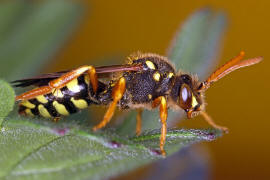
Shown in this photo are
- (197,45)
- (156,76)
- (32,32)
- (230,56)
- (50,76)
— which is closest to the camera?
(50,76)

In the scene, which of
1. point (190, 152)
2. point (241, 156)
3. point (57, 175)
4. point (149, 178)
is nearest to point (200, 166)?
point (190, 152)

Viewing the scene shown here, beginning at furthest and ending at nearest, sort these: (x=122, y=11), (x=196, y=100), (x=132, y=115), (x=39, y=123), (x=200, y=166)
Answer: (x=122, y=11)
(x=200, y=166)
(x=132, y=115)
(x=196, y=100)
(x=39, y=123)

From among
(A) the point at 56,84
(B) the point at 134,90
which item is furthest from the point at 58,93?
(B) the point at 134,90

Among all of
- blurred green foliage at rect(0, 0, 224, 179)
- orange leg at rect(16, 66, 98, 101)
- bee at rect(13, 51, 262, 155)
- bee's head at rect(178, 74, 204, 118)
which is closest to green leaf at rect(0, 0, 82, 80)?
bee at rect(13, 51, 262, 155)

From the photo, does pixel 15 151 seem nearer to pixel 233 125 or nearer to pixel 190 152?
pixel 190 152

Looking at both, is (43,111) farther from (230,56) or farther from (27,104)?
(230,56)

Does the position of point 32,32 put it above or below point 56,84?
above

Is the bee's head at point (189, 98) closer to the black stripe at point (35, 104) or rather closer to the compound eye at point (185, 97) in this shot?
the compound eye at point (185, 97)
